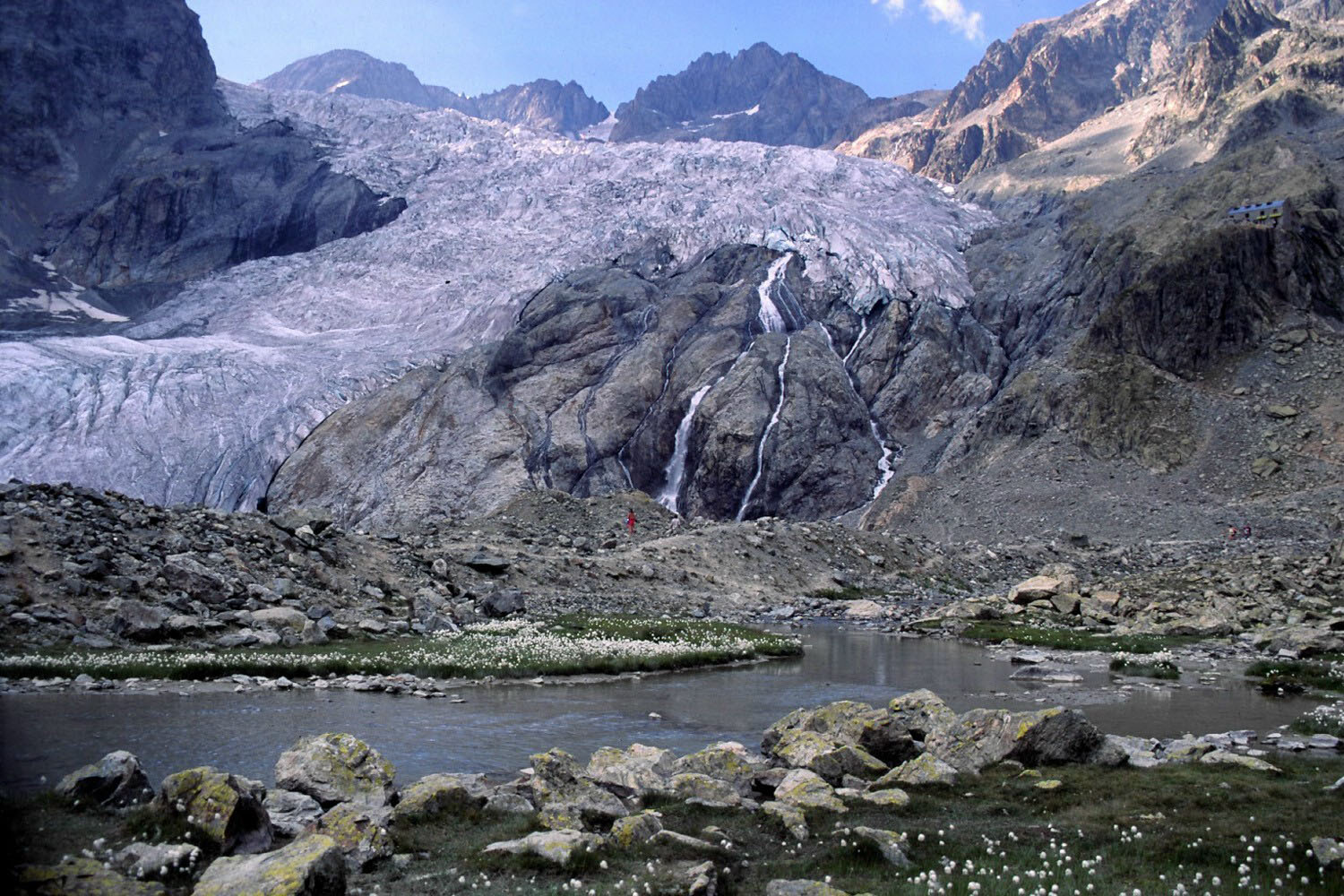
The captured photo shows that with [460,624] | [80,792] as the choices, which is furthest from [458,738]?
[460,624]

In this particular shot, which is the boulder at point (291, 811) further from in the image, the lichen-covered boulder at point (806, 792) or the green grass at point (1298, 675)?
the green grass at point (1298, 675)

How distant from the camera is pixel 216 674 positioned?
76.7 ft

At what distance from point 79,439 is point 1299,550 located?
106291mm

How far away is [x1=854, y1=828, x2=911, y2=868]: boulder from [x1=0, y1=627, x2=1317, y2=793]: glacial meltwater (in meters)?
7.40

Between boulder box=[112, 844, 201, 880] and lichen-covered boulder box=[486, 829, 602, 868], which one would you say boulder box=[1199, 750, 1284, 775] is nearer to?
lichen-covered boulder box=[486, 829, 602, 868]

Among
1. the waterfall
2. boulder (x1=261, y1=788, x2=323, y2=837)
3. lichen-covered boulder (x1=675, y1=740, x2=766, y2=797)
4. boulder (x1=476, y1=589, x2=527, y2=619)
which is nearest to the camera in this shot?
boulder (x1=261, y1=788, x2=323, y2=837)

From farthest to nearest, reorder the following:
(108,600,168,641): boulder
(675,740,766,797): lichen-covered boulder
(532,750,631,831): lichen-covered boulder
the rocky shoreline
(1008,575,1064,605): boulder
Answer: (1008,575,1064,605): boulder, (108,600,168,641): boulder, (675,740,766,797): lichen-covered boulder, (532,750,631,831): lichen-covered boulder, the rocky shoreline

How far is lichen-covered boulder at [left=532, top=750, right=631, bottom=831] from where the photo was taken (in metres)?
12.1

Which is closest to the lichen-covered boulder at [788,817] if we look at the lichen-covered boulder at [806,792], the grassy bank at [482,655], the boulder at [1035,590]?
the lichen-covered boulder at [806,792]

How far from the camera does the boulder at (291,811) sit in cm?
1147

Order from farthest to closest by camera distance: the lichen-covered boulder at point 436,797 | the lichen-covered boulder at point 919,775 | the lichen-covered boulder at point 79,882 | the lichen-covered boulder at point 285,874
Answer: the lichen-covered boulder at point 919,775
the lichen-covered boulder at point 436,797
the lichen-covered boulder at point 285,874
the lichen-covered boulder at point 79,882

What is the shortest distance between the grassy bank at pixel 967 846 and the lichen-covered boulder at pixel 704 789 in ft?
1.08

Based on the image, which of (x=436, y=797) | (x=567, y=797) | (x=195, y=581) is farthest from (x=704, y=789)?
(x=195, y=581)

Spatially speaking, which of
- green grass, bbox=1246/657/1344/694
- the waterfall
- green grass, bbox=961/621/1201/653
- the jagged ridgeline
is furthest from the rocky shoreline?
the waterfall
